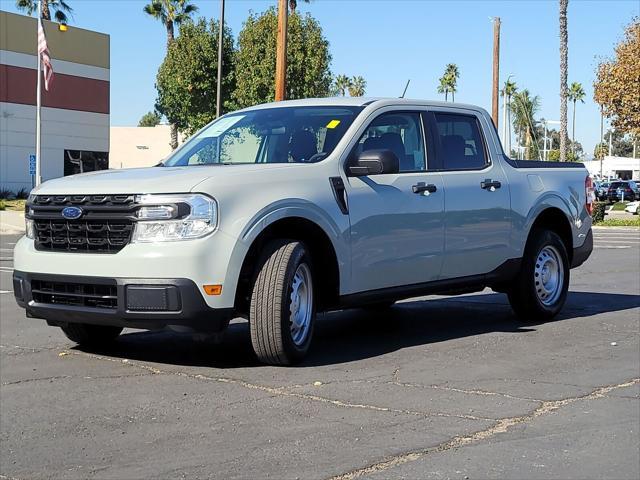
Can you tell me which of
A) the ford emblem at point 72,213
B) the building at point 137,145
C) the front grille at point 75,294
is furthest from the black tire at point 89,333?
the building at point 137,145

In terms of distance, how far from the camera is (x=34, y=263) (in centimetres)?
648

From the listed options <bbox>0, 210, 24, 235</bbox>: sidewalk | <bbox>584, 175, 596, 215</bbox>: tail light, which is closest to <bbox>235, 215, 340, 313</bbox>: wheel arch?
<bbox>584, 175, 596, 215</bbox>: tail light

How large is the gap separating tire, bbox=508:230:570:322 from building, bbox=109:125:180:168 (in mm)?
78740

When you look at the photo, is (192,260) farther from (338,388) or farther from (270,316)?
(338,388)

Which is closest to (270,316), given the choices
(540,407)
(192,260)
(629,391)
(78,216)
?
(192,260)

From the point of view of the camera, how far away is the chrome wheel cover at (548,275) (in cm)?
888

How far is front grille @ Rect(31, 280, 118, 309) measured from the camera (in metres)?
6.11

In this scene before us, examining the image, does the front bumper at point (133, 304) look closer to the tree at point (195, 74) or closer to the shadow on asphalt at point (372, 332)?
the shadow on asphalt at point (372, 332)

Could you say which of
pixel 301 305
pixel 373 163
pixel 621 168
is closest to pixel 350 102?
pixel 373 163

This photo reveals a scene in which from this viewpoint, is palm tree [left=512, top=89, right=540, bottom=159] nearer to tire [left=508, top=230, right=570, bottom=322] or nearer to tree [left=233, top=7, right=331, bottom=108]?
tree [left=233, top=7, right=331, bottom=108]

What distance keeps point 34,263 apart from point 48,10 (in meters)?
49.5

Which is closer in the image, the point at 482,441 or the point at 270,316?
the point at 482,441

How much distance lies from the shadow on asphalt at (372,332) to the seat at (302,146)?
151cm

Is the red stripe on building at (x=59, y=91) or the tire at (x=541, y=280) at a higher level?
the red stripe on building at (x=59, y=91)
